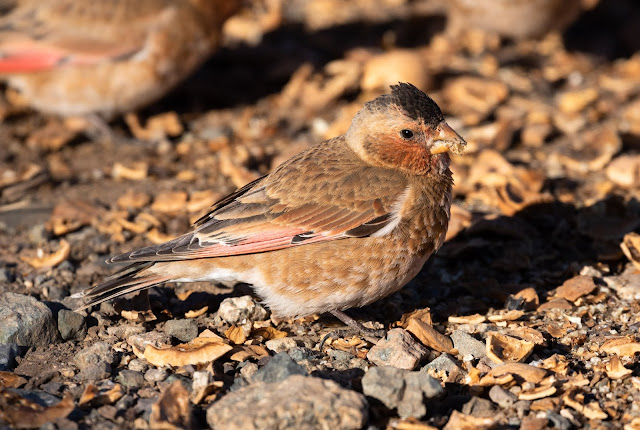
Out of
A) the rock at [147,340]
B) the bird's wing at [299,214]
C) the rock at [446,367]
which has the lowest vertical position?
the rock at [446,367]

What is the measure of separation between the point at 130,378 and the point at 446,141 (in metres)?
2.23

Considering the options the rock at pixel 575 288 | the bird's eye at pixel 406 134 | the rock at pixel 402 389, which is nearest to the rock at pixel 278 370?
the rock at pixel 402 389

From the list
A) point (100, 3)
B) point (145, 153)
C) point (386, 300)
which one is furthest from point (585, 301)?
point (100, 3)

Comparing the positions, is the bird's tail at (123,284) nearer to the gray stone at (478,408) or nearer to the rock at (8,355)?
the rock at (8,355)

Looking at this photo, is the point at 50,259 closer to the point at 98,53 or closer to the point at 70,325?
the point at 70,325

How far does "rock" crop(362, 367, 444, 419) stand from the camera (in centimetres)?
366

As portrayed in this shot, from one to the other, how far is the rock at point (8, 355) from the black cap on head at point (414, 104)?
251 centimetres

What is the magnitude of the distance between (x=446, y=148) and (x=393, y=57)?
345 centimetres

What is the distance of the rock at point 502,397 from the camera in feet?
12.5

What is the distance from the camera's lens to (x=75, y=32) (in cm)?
757

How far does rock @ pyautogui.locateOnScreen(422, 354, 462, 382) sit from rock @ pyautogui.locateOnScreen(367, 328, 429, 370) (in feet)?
0.24

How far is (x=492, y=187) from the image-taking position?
250 inches

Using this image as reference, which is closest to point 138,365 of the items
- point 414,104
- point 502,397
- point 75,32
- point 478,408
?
point 478,408

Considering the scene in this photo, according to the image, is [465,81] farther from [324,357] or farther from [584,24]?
[324,357]
